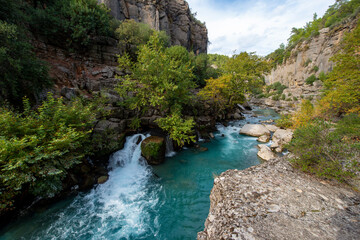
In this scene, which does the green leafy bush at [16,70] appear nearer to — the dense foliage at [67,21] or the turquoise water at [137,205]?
the turquoise water at [137,205]

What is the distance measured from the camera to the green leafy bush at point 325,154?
148 inches

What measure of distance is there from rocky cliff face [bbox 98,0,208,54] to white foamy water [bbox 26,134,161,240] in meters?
27.3

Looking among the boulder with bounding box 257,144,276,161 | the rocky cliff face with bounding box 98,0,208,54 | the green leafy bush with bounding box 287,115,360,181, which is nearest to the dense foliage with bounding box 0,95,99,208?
the green leafy bush with bounding box 287,115,360,181

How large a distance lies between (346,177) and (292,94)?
3663cm

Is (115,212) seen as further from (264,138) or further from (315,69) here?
(315,69)

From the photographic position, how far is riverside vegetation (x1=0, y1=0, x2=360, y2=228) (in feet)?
14.6


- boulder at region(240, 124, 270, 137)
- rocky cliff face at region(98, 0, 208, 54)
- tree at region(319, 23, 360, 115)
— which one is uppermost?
rocky cliff face at region(98, 0, 208, 54)

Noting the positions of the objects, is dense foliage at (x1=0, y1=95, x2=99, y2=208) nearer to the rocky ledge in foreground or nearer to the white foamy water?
the white foamy water

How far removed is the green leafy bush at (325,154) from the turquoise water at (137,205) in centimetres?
439

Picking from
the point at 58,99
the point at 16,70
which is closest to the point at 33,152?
the point at 58,99

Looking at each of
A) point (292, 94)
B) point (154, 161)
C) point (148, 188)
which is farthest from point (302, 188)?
point (292, 94)

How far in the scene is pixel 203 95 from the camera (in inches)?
612

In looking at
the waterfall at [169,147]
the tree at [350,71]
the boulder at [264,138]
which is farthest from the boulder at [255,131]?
the waterfall at [169,147]

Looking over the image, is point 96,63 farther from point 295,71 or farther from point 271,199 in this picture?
point 295,71
